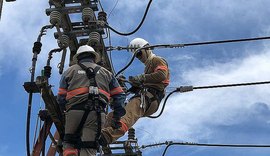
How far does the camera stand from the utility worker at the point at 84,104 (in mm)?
5863

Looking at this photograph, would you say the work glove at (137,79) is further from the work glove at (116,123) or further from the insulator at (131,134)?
the insulator at (131,134)

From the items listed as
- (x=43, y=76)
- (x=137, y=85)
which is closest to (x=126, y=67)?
(x=137, y=85)

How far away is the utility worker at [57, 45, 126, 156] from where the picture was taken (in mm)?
5863

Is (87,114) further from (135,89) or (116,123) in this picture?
(135,89)

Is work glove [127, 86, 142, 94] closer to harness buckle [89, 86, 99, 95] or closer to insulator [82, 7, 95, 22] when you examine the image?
insulator [82, 7, 95, 22]

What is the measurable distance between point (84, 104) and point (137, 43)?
313 cm

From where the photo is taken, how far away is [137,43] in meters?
8.85

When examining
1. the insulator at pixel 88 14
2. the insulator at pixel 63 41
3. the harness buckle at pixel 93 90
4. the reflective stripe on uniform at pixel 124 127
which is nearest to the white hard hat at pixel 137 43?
the insulator at pixel 88 14

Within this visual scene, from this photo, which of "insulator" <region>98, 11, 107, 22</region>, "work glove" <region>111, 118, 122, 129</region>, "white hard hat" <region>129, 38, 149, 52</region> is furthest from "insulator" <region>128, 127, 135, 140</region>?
"work glove" <region>111, 118, 122, 129</region>

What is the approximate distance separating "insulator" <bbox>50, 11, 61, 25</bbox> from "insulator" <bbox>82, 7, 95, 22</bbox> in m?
0.38

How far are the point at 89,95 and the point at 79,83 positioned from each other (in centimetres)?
26

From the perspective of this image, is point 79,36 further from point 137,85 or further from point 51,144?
point 51,144

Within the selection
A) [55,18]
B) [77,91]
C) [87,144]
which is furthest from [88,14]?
[87,144]

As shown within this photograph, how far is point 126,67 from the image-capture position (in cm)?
876
